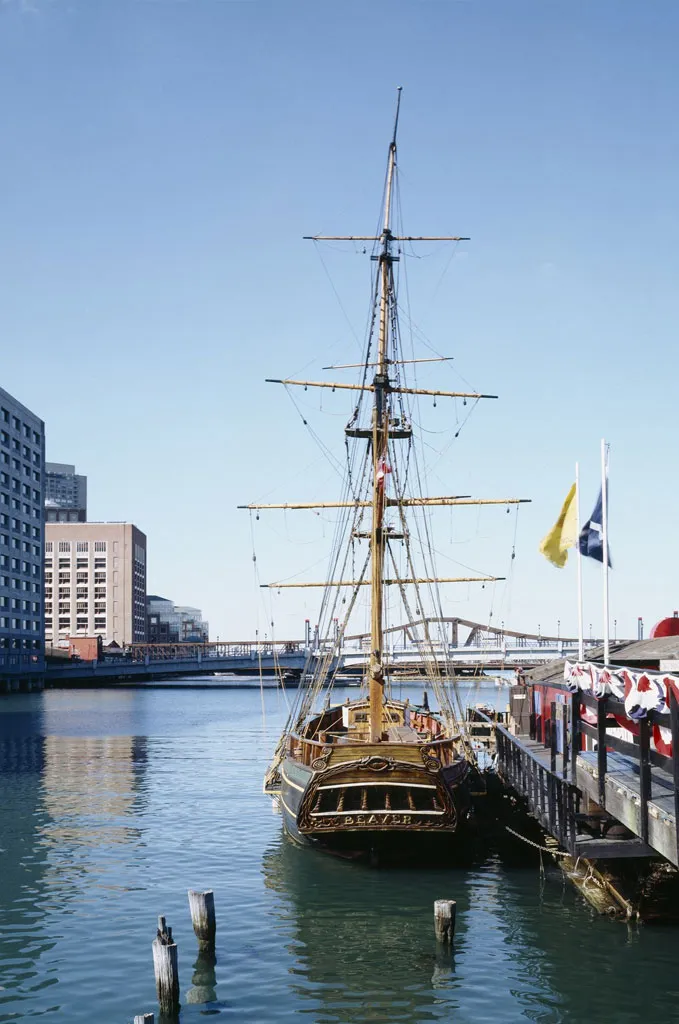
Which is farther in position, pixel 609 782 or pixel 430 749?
pixel 430 749

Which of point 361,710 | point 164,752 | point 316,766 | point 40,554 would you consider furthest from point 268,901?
point 40,554

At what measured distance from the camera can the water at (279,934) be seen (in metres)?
16.5

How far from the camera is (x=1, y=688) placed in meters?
128

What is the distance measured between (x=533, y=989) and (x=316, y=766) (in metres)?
9.13

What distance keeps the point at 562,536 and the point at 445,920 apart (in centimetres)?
1215

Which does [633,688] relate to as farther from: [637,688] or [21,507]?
[21,507]

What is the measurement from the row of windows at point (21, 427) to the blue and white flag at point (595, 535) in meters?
112

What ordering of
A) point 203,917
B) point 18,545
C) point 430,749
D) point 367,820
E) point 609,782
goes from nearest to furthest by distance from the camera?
point 609,782 < point 203,917 < point 367,820 < point 430,749 < point 18,545

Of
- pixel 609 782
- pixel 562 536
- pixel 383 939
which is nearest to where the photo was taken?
pixel 609 782

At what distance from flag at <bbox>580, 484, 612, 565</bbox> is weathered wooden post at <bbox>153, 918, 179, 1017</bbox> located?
46.9 feet

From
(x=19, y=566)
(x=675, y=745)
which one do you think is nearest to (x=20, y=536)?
(x=19, y=566)

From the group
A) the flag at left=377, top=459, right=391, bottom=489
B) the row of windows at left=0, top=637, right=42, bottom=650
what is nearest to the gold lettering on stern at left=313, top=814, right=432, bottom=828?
the flag at left=377, top=459, right=391, bottom=489

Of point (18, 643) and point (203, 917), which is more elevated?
point (18, 643)

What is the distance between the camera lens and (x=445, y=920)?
19062 millimetres
